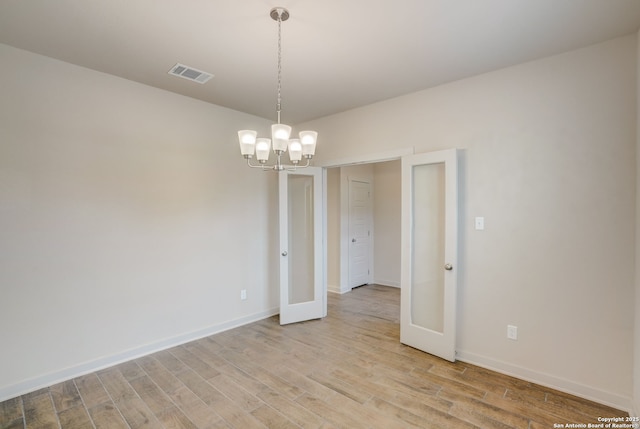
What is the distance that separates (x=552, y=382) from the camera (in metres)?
2.63

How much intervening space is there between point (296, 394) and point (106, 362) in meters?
1.99

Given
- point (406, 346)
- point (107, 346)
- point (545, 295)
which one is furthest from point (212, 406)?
point (545, 295)

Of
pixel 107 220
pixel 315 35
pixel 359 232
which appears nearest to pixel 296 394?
pixel 107 220

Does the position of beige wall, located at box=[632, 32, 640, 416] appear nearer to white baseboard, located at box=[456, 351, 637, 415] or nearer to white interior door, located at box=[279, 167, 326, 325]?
white baseboard, located at box=[456, 351, 637, 415]

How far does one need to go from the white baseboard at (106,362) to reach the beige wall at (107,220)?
0.01m

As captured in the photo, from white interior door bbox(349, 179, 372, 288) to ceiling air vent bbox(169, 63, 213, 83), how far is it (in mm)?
3483

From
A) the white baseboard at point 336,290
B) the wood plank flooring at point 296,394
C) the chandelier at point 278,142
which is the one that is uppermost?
the chandelier at point 278,142

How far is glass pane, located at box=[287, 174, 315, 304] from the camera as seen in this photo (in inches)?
173

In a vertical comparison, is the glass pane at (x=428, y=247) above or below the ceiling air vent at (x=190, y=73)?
below

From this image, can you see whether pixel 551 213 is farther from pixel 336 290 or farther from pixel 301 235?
pixel 336 290

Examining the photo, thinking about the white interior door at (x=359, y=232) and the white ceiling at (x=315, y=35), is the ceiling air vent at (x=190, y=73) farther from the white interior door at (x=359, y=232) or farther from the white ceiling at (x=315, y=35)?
the white interior door at (x=359, y=232)

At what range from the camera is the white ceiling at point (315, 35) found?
2.06m

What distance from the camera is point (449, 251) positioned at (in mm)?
3131

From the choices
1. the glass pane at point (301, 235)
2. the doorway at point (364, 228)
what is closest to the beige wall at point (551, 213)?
the glass pane at point (301, 235)
